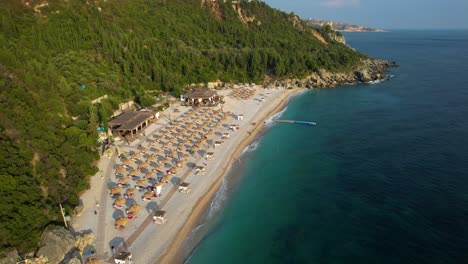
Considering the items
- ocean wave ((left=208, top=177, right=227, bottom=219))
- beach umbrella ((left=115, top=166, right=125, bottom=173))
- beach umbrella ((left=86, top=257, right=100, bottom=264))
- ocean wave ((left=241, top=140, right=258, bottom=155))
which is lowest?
ocean wave ((left=208, top=177, right=227, bottom=219))

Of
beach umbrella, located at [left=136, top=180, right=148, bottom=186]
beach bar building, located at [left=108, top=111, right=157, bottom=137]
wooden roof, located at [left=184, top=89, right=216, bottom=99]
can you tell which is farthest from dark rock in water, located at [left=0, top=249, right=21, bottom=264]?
wooden roof, located at [left=184, top=89, right=216, bottom=99]

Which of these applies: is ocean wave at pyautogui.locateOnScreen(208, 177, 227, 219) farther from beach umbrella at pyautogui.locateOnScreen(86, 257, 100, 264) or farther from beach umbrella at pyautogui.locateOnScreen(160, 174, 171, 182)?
beach umbrella at pyautogui.locateOnScreen(86, 257, 100, 264)

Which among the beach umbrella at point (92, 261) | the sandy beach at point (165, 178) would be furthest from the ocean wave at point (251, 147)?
the beach umbrella at point (92, 261)

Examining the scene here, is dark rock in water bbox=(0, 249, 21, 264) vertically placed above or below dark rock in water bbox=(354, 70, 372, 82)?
below

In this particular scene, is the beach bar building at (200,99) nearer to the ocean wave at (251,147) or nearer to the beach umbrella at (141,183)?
the ocean wave at (251,147)

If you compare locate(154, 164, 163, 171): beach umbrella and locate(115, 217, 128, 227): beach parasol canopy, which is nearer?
locate(115, 217, 128, 227): beach parasol canopy

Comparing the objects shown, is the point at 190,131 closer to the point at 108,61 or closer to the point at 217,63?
the point at 108,61

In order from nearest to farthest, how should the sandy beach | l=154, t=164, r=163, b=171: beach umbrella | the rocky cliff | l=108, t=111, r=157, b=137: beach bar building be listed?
the rocky cliff
the sandy beach
l=154, t=164, r=163, b=171: beach umbrella
l=108, t=111, r=157, b=137: beach bar building

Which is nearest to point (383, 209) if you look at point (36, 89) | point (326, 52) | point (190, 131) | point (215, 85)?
point (190, 131)
